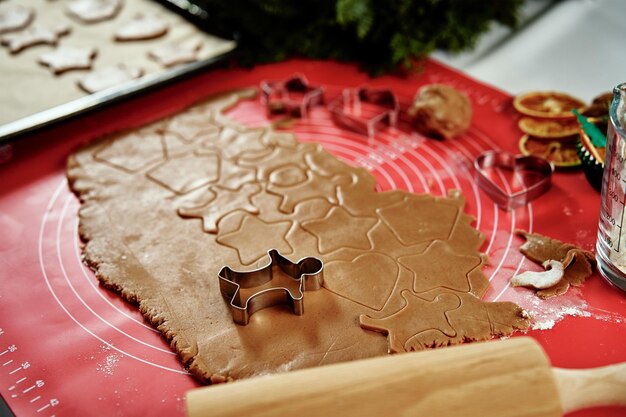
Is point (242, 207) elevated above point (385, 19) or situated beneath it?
situated beneath

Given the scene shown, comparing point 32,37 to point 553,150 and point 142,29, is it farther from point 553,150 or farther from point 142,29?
point 553,150

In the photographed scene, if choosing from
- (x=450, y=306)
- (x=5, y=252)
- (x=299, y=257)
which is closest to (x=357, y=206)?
(x=299, y=257)

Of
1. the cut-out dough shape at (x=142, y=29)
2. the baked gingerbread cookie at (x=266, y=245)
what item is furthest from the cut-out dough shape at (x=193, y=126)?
the cut-out dough shape at (x=142, y=29)

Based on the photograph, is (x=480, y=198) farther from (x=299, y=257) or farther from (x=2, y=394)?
(x=2, y=394)

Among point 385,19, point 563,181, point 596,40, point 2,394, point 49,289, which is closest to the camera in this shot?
point 2,394

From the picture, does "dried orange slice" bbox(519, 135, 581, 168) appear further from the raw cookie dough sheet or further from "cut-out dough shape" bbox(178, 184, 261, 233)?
the raw cookie dough sheet

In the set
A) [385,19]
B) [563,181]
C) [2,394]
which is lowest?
[2,394]

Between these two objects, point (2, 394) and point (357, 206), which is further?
point (357, 206)
